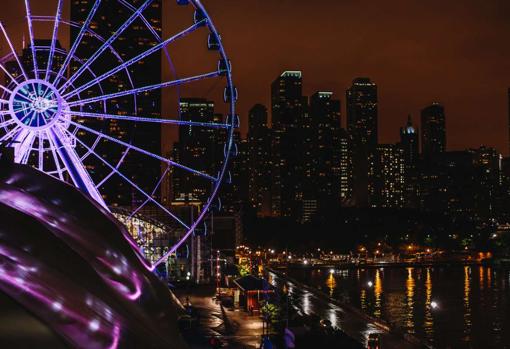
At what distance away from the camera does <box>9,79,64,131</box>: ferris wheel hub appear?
20812mm

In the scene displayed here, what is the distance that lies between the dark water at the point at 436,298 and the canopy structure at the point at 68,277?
2482cm

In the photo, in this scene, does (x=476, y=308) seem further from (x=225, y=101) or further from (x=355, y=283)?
(x=225, y=101)

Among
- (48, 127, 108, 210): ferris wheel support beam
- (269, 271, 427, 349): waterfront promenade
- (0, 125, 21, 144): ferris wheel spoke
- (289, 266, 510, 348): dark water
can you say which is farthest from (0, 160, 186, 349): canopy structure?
(289, 266, 510, 348): dark water

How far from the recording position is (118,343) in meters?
9.51

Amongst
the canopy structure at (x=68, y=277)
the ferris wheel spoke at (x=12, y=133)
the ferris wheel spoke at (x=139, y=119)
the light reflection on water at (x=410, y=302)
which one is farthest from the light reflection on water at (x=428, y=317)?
the canopy structure at (x=68, y=277)

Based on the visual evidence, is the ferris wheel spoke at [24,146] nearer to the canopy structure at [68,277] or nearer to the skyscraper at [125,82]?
the canopy structure at [68,277]

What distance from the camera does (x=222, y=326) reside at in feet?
99.0

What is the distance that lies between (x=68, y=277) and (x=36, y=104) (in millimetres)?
→ 12103

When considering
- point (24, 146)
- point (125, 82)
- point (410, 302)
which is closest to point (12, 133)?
point (24, 146)

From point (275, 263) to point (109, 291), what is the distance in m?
89.3

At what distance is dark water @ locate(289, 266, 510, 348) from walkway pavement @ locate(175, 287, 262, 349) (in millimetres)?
10049

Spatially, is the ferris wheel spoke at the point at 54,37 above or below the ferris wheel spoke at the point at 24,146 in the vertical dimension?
above

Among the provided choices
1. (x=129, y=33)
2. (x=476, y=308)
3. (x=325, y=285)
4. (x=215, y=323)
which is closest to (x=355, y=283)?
(x=325, y=285)

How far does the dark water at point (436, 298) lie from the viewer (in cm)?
4072
